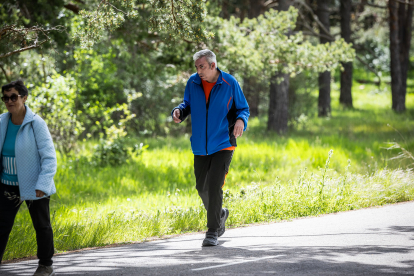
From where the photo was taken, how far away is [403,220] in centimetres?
623

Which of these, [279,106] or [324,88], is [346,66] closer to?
[324,88]

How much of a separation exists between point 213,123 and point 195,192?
395 cm

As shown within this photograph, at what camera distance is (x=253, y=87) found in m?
19.7

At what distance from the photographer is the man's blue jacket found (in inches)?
208

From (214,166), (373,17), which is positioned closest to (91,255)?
(214,166)

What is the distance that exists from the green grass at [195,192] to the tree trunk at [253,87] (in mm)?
4414

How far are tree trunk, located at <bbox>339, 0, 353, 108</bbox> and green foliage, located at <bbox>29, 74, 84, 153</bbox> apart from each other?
15.7 metres

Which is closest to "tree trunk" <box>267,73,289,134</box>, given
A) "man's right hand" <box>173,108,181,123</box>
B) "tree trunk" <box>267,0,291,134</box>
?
"tree trunk" <box>267,0,291,134</box>

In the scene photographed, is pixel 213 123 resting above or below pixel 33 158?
above

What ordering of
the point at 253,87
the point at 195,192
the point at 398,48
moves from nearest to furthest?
1. the point at 195,192
2. the point at 253,87
3. the point at 398,48

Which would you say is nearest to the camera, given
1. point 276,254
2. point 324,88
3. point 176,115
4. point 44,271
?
point 44,271

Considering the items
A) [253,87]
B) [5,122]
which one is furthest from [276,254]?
[253,87]

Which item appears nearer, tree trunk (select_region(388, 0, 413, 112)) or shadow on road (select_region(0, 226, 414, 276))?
shadow on road (select_region(0, 226, 414, 276))

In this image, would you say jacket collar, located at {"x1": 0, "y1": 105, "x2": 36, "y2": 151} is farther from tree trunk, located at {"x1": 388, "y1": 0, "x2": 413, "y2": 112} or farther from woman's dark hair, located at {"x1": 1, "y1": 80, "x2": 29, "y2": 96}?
tree trunk, located at {"x1": 388, "y1": 0, "x2": 413, "y2": 112}
